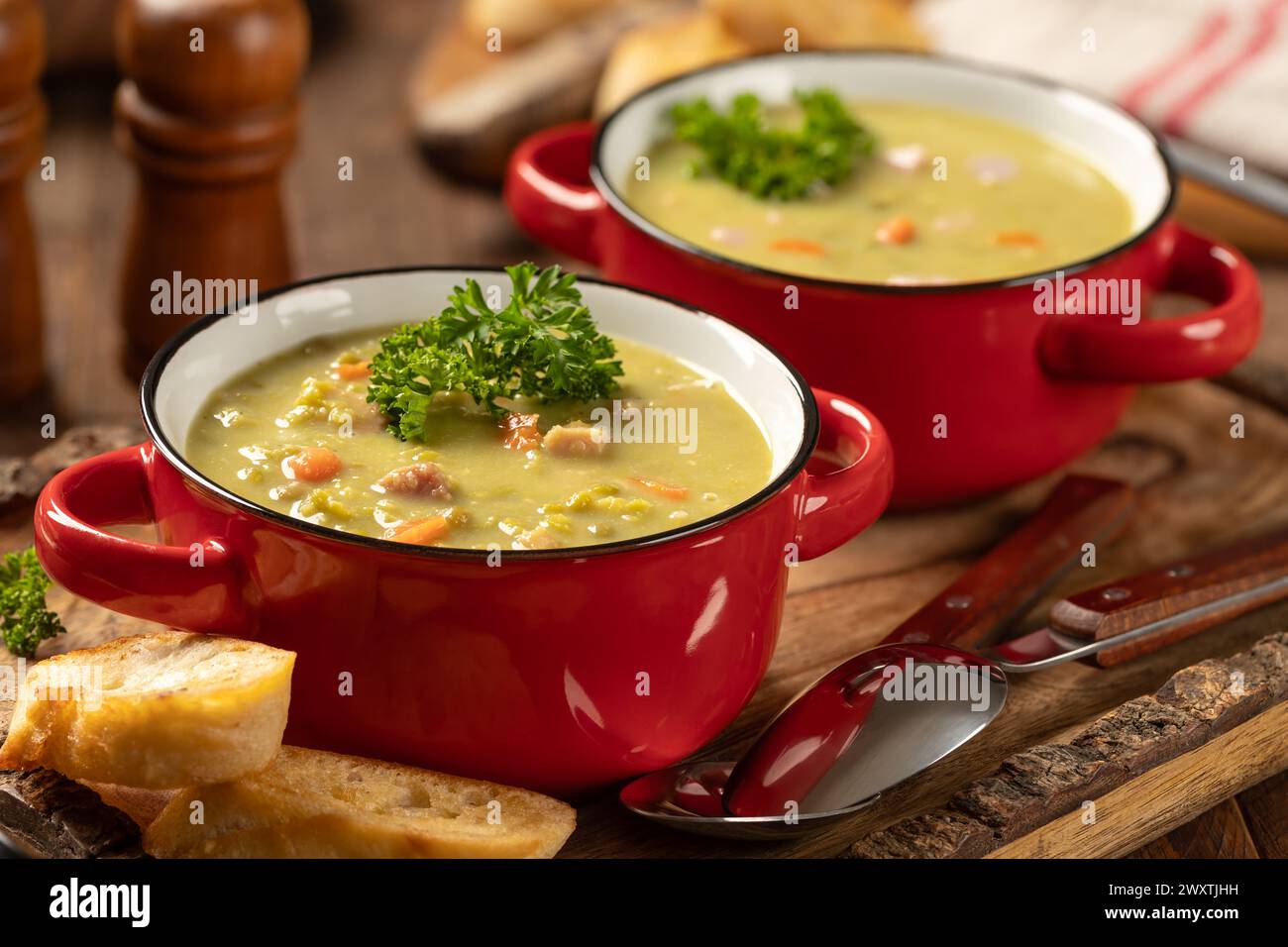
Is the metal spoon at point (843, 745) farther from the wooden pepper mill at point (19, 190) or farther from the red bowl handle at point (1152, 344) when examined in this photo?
the wooden pepper mill at point (19, 190)

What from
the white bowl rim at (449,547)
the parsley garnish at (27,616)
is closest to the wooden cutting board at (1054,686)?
the parsley garnish at (27,616)

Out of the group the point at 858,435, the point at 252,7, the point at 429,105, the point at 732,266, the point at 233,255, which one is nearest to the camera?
the point at 858,435

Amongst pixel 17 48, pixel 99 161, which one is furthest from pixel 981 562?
pixel 99 161

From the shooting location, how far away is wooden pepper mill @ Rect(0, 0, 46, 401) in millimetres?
2920

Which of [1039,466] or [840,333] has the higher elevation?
[840,333]

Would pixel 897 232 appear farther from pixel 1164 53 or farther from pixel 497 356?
pixel 1164 53

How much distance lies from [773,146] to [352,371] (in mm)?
1099

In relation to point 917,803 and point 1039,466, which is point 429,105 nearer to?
point 1039,466

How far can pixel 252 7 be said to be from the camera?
9.98 ft

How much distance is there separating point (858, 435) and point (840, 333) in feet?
1.30

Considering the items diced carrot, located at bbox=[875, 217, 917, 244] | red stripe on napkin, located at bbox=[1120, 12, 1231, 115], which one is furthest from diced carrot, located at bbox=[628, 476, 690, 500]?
red stripe on napkin, located at bbox=[1120, 12, 1231, 115]

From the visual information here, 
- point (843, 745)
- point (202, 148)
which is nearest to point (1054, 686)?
point (843, 745)

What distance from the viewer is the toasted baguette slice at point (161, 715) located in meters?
1.80

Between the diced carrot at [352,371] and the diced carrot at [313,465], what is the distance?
222mm
